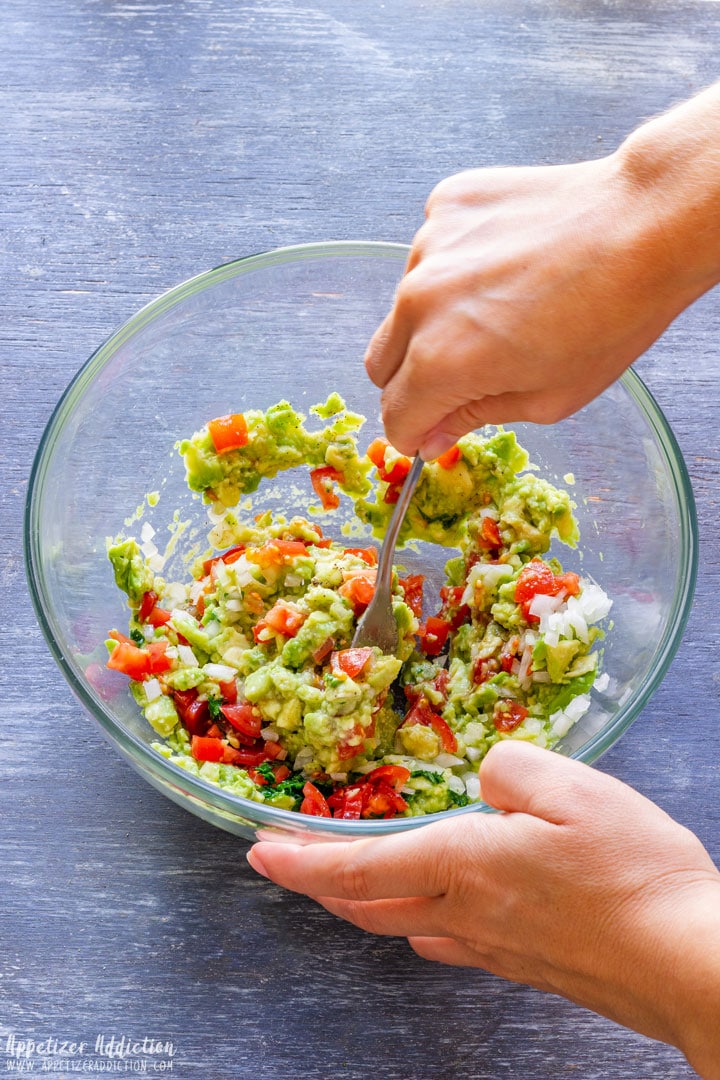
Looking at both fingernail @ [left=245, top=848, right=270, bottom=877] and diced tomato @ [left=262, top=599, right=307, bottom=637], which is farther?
diced tomato @ [left=262, top=599, right=307, bottom=637]

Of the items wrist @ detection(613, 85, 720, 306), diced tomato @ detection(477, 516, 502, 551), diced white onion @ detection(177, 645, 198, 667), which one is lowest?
diced white onion @ detection(177, 645, 198, 667)

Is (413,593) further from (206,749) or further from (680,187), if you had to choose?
(680,187)

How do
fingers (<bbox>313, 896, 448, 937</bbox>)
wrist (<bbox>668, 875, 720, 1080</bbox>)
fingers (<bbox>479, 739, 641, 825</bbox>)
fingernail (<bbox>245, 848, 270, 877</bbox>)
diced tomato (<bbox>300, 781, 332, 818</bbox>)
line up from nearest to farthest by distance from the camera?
1. wrist (<bbox>668, 875, 720, 1080</bbox>)
2. fingers (<bbox>479, 739, 641, 825</bbox>)
3. fingers (<bbox>313, 896, 448, 937</bbox>)
4. fingernail (<bbox>245, 848, 270, 877</bbox>)
5. diced tomato (<bbox>300, 781, 332, 818</bbox>)

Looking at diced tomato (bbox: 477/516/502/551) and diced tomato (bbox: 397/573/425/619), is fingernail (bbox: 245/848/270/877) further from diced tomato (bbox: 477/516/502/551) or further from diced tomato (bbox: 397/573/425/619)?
diced tomato (bbox: 477/516/502/551)

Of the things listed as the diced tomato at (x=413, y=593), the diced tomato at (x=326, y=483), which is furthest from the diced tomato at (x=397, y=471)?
the diced tomato at (x=413, y=593)

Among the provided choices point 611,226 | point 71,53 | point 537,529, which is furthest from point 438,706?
point 71,53

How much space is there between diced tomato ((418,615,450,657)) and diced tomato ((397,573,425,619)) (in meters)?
0.05

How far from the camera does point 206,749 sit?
1.90 m

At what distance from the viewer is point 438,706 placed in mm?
2051

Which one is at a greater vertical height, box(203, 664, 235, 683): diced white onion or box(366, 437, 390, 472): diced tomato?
box(366, 437, 390, 472): diced tomato

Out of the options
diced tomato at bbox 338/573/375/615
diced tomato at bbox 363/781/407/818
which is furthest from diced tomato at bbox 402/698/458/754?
diced tomato at bbox 338/573/375/615

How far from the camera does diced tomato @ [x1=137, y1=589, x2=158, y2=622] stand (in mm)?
2049

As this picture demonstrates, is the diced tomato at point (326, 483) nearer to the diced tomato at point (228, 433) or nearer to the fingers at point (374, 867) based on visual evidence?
the diced tomato at point (228, 433)

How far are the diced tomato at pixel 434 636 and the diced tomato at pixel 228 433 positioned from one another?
22.5 inches
